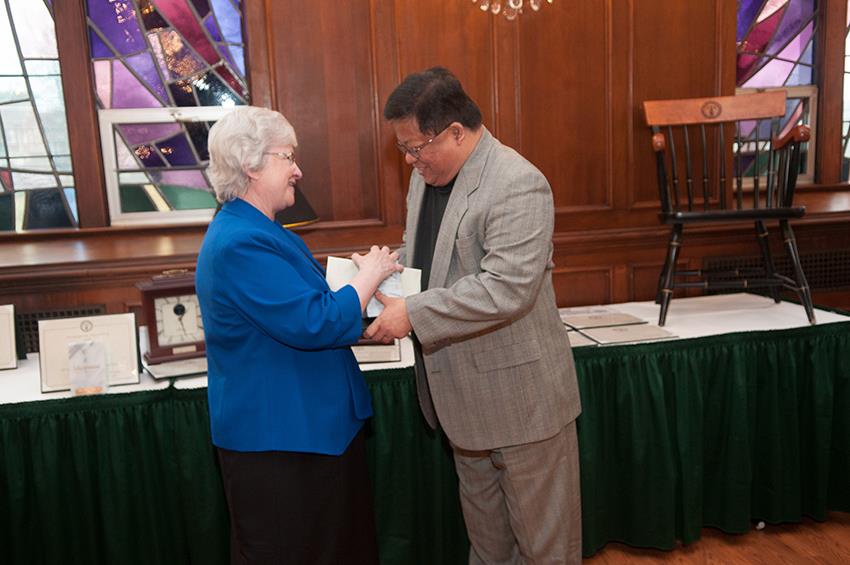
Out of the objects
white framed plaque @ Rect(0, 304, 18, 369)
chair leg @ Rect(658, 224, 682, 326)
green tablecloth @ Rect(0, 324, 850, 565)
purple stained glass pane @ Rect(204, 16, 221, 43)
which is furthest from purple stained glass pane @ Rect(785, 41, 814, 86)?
white framed plaque @ Rect(0, 304, 18, 369)

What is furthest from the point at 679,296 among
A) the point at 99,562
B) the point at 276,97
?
the point at 99,562

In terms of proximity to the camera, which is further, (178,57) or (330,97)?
(178,57)

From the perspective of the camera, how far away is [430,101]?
1579 mm

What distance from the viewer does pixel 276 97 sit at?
3.15m

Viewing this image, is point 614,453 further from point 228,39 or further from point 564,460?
point 228,39

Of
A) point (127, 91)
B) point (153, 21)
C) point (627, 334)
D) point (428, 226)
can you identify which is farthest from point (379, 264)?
point (153, 21)

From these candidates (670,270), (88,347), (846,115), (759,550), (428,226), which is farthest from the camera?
(846,115)

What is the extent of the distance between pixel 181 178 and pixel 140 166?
0.66ft

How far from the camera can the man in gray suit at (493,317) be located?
1.58 meters

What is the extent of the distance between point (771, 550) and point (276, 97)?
2.83 meters

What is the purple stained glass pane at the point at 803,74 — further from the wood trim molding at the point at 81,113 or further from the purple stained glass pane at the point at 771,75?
the wood trim molding at the point at 81,113

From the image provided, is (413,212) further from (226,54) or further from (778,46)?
(778,46)

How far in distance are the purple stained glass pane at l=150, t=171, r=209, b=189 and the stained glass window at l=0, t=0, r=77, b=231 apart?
0.41 m

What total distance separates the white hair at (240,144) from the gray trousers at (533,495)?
945 millimetres
